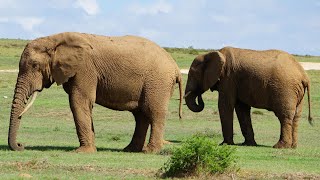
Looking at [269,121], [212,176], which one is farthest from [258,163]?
[269,121]

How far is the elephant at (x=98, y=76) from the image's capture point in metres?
18.7

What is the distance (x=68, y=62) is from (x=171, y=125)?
10.7 metres

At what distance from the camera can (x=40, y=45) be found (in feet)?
61.7

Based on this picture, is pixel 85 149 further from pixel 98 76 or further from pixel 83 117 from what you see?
pixel 98 76

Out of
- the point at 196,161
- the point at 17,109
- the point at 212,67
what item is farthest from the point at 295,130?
the point at 196,161

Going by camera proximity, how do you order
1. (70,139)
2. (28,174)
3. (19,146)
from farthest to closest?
(70,139) → (19,146) → (28,174)

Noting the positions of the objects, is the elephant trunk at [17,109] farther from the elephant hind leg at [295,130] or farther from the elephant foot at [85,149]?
the elephant hind leg at [295,130]

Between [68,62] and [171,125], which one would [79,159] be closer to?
[68,62]

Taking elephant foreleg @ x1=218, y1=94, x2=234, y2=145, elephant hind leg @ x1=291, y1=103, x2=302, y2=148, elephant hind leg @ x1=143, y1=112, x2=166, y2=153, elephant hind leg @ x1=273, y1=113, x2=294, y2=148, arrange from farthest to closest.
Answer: elephant foreleg @ x1=218, y1=94, x2=234, y2=145 → elephant hind leg @ x1=291, y1=103, x2=302, y2=148 → elephant hind leg @ x1=273, y1=113, x2=294, y2=148 → elephant hind leg @ x1=143, y1=112, x2=166, y2=153

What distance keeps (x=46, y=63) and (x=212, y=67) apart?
6249mm

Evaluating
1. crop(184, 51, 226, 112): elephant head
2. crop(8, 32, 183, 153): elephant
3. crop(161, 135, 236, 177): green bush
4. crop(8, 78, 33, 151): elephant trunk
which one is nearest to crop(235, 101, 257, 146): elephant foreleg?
crop(184, 51, 226, 112): elephant head

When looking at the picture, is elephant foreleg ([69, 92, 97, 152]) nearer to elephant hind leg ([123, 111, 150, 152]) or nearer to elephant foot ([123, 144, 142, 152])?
elephant foot ([123, 144, 142, 152])

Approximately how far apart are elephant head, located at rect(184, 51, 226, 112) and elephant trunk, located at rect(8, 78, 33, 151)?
6.59 meters

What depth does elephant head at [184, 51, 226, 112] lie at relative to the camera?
23672 millimetres
